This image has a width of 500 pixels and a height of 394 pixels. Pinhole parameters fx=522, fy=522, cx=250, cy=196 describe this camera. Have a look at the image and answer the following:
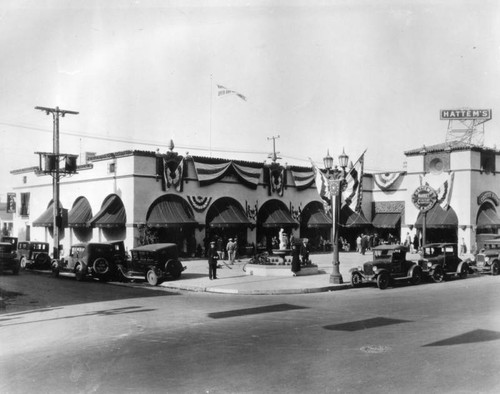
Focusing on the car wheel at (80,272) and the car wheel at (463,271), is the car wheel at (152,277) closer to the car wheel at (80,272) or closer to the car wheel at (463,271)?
the car wheel at (80,272)

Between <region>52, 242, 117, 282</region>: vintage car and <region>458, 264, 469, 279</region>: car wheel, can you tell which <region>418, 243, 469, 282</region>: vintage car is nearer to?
<region>458, 264, 469, 279</region>: car wheel

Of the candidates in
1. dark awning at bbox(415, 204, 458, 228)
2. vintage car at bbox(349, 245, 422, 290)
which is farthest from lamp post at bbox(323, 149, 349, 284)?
dark awning at bbox(415, 204, 458, 228)

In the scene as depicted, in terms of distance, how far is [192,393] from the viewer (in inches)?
276

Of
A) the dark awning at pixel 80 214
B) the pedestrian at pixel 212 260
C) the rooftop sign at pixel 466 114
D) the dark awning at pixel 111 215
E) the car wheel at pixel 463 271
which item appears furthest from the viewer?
the rooftop sign at pixel 466 114

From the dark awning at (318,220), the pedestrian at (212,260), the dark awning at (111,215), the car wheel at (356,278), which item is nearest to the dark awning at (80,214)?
the dark awning at (111,215)

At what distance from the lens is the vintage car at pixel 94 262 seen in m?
23.2

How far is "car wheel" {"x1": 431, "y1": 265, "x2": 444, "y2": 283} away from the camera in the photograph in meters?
21.8

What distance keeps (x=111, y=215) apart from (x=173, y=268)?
44.7 feet

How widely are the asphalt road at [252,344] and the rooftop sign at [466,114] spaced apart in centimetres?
3172

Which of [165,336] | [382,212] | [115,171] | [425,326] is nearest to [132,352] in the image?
[165,336]

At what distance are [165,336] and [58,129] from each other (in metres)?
23.0

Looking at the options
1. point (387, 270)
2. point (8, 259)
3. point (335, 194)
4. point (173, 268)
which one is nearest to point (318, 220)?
point (335, 194)

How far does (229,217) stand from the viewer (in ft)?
125

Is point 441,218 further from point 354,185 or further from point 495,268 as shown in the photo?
point 354,185
